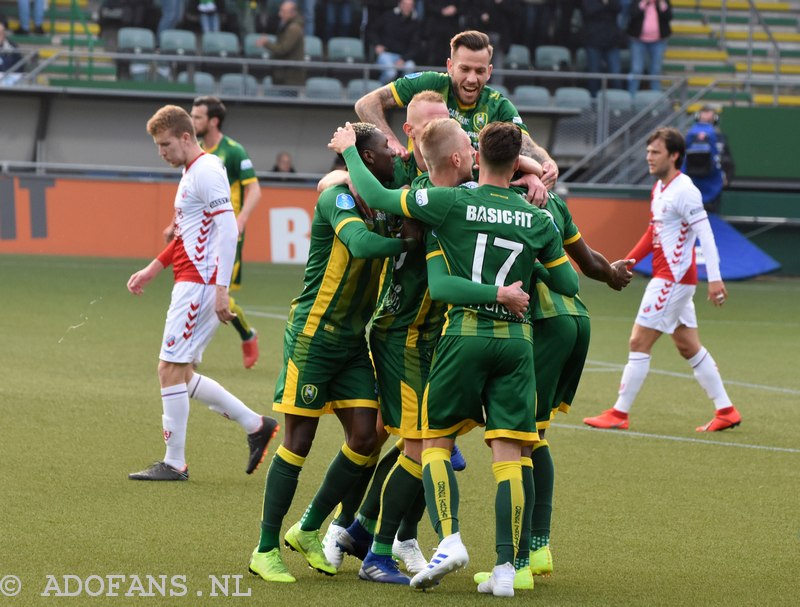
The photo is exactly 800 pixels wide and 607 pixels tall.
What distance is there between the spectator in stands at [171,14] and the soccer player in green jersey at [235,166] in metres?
12.9

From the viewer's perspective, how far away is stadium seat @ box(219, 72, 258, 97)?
874 inches

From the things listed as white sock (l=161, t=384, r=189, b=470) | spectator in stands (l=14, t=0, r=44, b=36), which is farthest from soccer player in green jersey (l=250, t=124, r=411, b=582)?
spectator in stands (l=14, t=0, r=44, b=36)

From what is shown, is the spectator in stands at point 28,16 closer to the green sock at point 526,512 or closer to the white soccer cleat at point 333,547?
the white soccer cleat at point 333,547

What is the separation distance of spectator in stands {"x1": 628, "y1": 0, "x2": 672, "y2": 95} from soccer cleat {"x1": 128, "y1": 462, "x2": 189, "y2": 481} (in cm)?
1835

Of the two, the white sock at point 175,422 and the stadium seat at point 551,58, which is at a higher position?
the stadium seat at point 551,58

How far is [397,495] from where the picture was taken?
5.38 metres

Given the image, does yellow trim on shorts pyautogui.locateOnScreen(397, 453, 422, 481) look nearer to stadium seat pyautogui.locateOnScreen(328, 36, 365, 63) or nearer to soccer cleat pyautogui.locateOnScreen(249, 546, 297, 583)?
soccer cleat pyautogui.locateOnScreen(249, 546, 297, 583)

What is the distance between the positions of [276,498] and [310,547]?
11.4 inches

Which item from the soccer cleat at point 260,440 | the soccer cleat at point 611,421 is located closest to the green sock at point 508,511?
the soccer cleat at point 260,440

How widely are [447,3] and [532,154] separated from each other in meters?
17.6

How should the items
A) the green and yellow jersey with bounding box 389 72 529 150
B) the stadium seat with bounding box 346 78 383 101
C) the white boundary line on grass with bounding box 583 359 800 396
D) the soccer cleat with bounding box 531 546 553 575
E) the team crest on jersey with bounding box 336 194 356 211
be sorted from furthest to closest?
the stadium seat with bounding box 346 78 383 101 < the white boundary line on grass with bounding box 583 359 800 396 < the green and yellow jersey with bounding box 389 72 529 150 < the soccer cleat with bounding box 531 546 553 575 < the team crest on jersey with bounding box 336 194 356 211

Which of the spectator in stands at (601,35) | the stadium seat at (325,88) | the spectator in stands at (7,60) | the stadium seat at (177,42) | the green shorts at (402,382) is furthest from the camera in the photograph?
the spectator in stands at (601,35)

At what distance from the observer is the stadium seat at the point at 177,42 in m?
23.0

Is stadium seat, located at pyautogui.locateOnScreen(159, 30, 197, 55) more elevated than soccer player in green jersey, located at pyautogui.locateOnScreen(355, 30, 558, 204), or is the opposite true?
soccer player in green jersey, located at pyautogui.locateOnScreen(355, 30, 558, 204)
